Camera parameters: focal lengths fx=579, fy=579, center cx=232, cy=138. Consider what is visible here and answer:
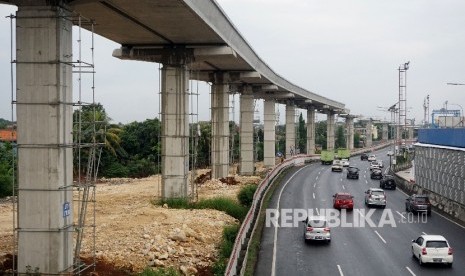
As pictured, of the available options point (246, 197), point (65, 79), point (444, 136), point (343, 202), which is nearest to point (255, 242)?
point (246, 197)

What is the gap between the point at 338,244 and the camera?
27781 millimetres

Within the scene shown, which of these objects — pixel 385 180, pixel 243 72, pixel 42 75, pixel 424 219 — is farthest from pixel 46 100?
pixel 385 180

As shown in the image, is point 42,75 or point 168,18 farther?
point 168,18

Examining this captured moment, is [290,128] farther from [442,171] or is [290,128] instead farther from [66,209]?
[66,209]

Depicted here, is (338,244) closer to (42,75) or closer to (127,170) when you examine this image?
(42,75)

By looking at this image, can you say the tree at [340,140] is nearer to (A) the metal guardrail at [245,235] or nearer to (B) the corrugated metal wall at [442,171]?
(B) the corrugated metal wall at [442,171]

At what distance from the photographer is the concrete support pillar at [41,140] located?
18.0 meters

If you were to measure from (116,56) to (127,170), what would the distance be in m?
32.5

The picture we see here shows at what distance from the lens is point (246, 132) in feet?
196

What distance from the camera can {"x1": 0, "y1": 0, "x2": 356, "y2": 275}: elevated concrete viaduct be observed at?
18047mm

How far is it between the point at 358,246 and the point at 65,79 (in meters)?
15.8

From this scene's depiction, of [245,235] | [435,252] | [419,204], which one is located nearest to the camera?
[435,252]

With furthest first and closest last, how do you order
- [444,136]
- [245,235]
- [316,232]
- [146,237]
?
[444,136], [316,232], [245,235], [146,237]

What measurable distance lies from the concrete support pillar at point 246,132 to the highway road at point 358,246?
50.0ft
